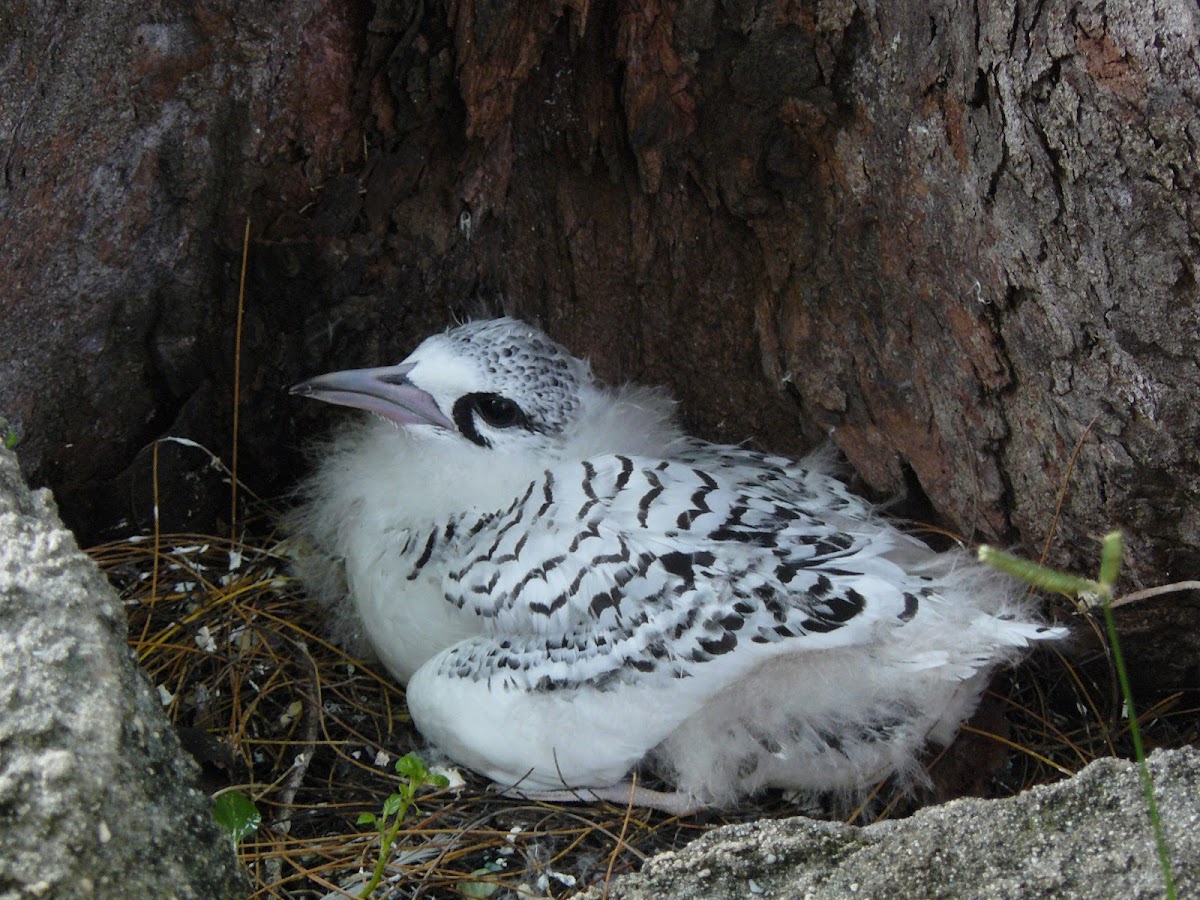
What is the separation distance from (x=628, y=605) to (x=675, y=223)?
105 cm

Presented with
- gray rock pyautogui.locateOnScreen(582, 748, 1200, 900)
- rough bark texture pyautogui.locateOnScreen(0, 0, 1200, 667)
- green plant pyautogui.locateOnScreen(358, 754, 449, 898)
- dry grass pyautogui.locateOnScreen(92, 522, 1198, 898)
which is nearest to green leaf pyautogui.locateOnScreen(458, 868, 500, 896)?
dry grass pyautogui.locateOnScreen(92, 522, 1198, 898)

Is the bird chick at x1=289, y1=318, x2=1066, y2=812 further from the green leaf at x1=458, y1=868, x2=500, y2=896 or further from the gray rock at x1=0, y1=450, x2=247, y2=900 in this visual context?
the gray rock at x1=0, y1=450, x2=247, y2=900

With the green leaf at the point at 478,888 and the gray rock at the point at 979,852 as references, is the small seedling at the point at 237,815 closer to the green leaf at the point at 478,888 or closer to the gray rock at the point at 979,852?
the green leaf at the point at 478,888

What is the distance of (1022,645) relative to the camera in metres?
2.49

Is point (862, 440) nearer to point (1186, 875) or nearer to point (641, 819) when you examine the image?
point (641, 819)

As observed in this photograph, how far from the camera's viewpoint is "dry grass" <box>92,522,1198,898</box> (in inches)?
99.1

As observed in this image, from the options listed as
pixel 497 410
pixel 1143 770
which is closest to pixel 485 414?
pixel 497 410

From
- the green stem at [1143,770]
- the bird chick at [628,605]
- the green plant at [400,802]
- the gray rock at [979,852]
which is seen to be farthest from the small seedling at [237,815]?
the green stem at [1143,770]

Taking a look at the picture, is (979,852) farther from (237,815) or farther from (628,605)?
(237,815)

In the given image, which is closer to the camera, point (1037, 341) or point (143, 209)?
point (1037, 341)

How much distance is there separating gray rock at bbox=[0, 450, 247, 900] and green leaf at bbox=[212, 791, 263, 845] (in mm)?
507

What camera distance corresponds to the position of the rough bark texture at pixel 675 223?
7.61 ft

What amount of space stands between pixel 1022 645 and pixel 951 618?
150 mm

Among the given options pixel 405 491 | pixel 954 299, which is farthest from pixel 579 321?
pixel 954 299
